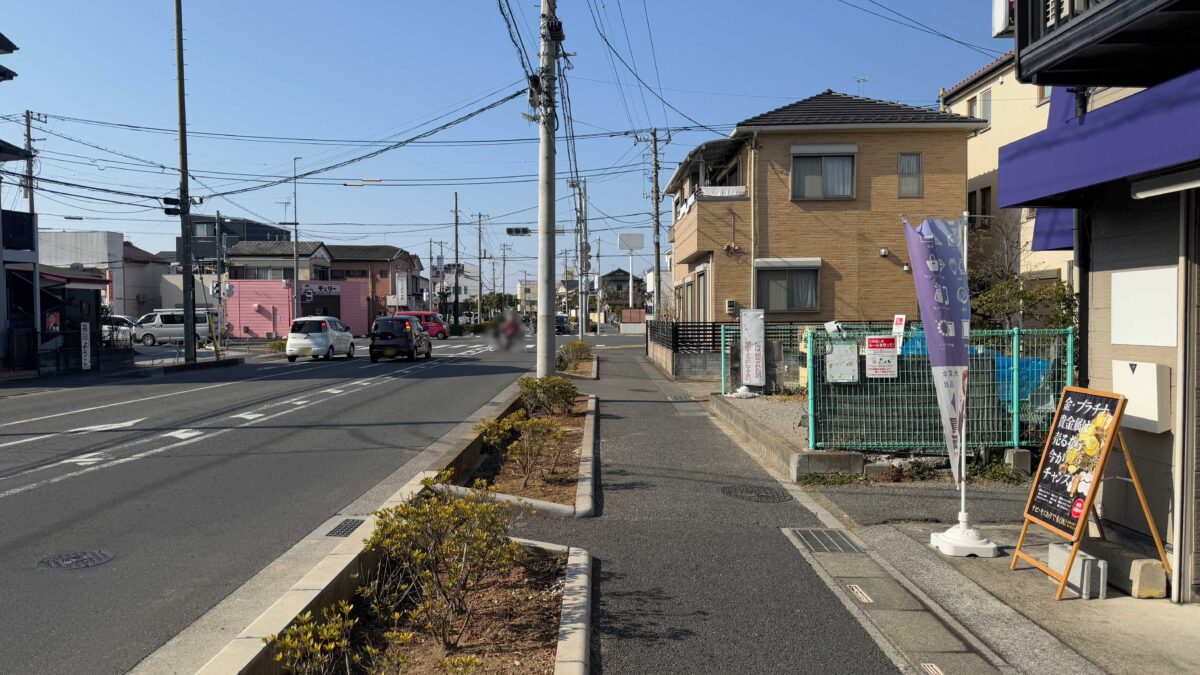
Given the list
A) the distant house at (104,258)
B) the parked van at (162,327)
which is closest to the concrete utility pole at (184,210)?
the parked van at (162,327)

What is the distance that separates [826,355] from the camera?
9.30m

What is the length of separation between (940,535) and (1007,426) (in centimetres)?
342

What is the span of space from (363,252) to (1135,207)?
78806mm

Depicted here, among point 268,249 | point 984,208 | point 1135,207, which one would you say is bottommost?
point 1135,207

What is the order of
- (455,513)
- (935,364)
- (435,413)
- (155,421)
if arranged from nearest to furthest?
(455,513) → (935,364) → (155,421) → (435,413)

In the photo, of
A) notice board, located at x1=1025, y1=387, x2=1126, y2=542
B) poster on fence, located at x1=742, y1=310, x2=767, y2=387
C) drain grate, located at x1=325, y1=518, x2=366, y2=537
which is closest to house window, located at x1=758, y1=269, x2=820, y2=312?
poster on fence, located at x1=742, y1=310, x2=767, y2=387

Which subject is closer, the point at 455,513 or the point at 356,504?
the point at 455,513

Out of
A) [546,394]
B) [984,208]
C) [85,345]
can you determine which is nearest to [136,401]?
[546,394]

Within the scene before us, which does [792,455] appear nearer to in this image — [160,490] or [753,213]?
[160,490]

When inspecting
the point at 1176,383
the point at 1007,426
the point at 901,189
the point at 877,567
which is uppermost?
the point at 901,189

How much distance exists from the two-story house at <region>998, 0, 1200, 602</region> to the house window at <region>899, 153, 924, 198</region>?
60.8 ft

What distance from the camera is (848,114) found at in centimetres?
2409

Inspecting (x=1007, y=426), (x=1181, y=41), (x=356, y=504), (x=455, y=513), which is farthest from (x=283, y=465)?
(x=1181, y=41)

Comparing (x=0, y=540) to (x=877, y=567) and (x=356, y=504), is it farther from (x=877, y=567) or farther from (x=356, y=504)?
(x=877, y=567)
